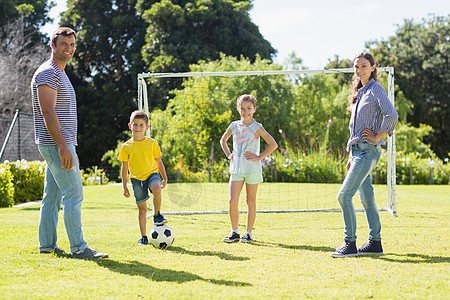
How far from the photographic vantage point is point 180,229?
6.37 meters

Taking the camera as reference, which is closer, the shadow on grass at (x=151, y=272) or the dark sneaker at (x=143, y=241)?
the shadow on grass at (x=151, y=272)

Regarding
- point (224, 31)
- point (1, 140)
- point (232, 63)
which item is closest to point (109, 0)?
point (224, 31)

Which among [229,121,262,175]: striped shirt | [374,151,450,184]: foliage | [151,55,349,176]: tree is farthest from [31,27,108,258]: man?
[374,151,450,184]: foliage

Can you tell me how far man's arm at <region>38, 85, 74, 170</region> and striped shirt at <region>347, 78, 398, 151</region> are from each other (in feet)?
7.90

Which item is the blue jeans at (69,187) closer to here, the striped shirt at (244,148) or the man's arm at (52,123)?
the man's arm at (52,123)

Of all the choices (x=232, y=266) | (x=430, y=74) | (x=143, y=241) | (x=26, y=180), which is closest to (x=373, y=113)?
(x=232, y=266)

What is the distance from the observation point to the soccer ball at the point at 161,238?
16.3 feet

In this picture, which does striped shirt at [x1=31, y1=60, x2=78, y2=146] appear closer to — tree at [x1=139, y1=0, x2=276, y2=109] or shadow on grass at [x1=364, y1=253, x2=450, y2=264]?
shadow on grass at [x1=364, y1=253, x2=450, y2=264]

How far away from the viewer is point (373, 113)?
4.46 meters

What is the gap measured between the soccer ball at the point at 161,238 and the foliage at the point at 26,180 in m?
6.15

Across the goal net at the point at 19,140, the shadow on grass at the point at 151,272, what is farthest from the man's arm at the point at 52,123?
the goal net at the point at 19,140

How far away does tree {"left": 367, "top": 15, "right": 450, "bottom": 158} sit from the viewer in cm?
3017

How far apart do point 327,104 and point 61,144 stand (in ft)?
48.5

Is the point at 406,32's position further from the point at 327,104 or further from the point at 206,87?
the point at 206,87
